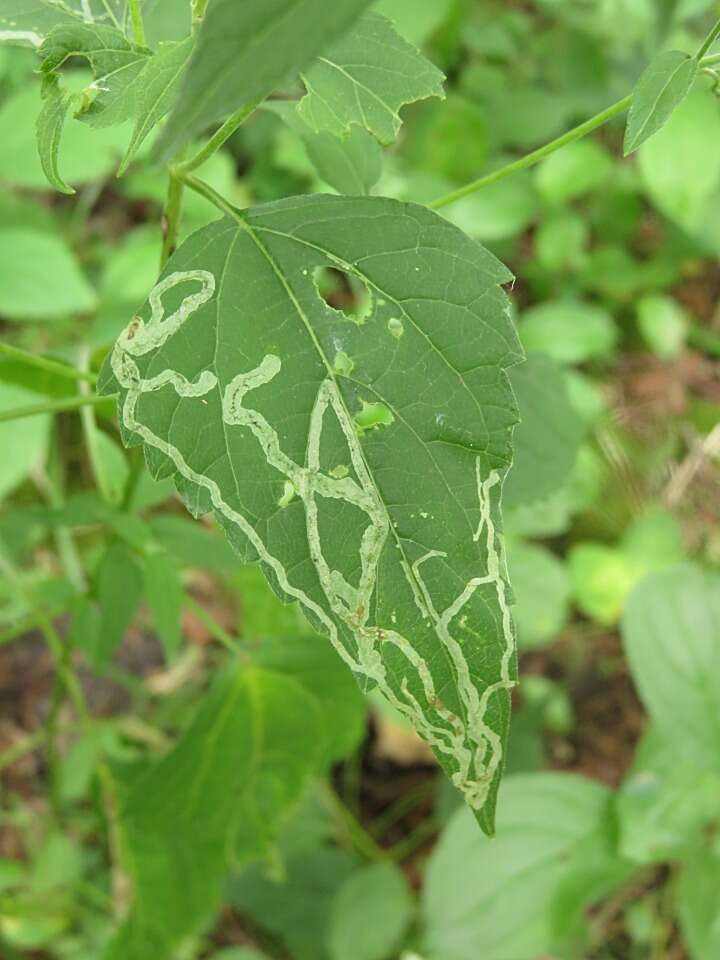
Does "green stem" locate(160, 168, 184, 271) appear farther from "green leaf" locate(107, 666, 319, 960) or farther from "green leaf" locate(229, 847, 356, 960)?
"green leaf" locate(229, 847, 356, 960)

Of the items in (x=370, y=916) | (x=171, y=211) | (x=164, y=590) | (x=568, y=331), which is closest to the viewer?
(x=171, y=211)

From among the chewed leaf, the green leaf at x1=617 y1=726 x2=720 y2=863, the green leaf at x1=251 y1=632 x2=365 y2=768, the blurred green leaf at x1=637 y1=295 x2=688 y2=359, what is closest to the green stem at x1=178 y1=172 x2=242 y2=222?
the chewed leaf

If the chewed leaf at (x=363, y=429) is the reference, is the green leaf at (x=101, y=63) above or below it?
above

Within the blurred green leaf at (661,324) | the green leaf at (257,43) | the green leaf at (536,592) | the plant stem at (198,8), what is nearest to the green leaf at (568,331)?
the blurred green leaf at (661,324)

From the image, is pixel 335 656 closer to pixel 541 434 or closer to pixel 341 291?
pixel 541 434

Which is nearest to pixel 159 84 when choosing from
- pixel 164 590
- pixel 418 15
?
pixel 164 590

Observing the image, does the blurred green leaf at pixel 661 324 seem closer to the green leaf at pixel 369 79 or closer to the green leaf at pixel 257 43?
the green leaf at pixel 369 79

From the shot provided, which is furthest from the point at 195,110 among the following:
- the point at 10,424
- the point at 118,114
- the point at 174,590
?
the point at 10,424
